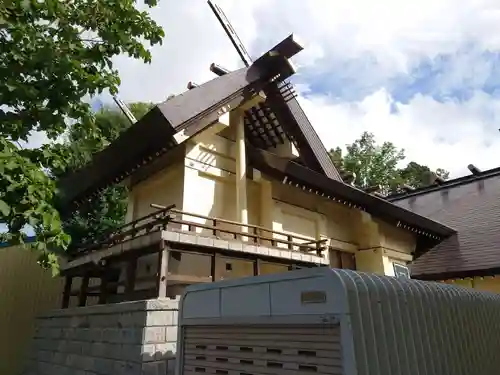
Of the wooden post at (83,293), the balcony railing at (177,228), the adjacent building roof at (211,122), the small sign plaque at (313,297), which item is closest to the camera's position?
the small sign plaque at (313,297)

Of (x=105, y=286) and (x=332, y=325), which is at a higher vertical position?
(x=105, y=286)

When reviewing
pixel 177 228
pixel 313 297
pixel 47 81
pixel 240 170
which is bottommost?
pixel 313 297

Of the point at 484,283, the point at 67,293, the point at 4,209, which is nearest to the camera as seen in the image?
the point at 4,209

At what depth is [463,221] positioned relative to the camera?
13.5 metres

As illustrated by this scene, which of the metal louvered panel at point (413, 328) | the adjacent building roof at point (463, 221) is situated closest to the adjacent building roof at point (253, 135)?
Result: the adjacent building roof at point (463, 221)

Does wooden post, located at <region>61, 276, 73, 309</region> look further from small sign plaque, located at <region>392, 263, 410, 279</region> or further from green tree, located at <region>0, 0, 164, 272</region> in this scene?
small sign plaque, located at <region>392, 263, 410, 279</region>

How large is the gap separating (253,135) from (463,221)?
861cm

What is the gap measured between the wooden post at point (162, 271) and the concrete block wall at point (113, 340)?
365 millimetres

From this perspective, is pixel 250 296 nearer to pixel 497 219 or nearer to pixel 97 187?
pixel 97 187

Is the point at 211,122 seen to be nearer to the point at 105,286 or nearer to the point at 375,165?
the point at 105,286

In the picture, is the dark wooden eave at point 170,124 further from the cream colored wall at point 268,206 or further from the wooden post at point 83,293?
the wooden post at point 83,293

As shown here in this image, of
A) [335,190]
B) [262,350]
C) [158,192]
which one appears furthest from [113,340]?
[335,190]

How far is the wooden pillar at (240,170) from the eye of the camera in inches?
347

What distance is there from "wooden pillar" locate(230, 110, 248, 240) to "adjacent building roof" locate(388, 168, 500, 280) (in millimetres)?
6544
